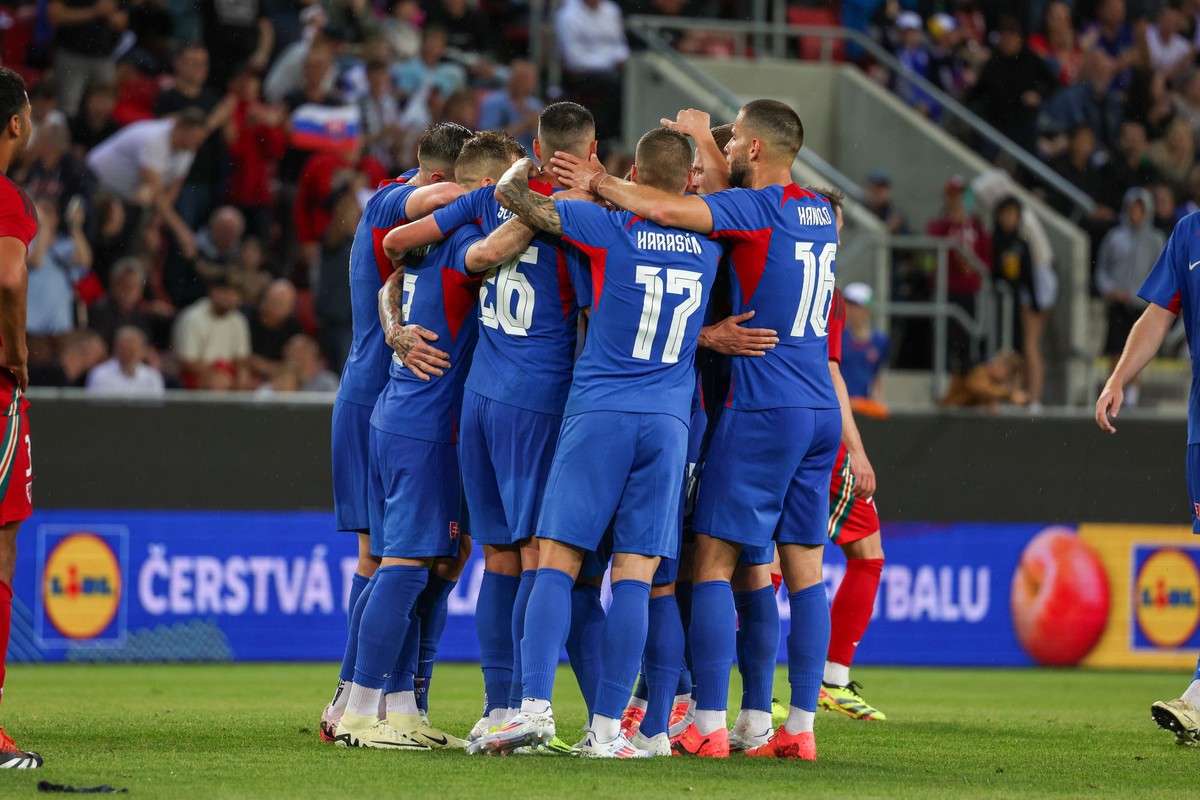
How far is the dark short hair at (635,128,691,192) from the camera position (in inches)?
263

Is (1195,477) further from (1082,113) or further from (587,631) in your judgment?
(1082,113)

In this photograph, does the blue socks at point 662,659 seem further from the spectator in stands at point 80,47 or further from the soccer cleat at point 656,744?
the spectator in stands at point 80,47

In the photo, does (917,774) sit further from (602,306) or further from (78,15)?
(78,15)

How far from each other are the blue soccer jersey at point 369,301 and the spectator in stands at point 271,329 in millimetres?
5990

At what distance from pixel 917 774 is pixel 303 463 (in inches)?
268

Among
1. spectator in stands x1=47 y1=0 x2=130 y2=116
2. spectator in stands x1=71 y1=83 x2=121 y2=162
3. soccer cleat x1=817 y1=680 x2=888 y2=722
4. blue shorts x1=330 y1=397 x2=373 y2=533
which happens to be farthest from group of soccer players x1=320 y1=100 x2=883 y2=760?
spectator in stands x1=47 y1=0 x2=130 y2=116

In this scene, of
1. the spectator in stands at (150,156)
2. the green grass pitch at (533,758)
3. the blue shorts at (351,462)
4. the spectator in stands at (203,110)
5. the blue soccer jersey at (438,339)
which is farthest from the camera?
the spectator in stands at (203,110)

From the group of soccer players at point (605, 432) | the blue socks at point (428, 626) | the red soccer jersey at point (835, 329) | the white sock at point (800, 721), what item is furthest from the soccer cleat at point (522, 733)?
the red soccer jersey at point (835, 329)

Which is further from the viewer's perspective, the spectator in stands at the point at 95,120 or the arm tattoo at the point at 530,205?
the spectator in stands at the point at 95,120

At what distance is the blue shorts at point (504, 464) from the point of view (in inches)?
264

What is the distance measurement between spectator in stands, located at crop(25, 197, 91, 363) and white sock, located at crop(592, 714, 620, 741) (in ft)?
25.1

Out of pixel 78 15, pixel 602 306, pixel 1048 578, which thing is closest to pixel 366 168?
pixel 78 15

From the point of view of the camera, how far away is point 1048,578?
13.3 meters

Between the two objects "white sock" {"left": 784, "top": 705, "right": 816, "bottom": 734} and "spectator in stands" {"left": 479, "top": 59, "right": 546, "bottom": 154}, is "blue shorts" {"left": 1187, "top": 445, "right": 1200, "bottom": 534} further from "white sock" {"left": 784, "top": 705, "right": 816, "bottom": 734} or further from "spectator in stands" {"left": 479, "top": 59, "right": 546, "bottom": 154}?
"spectator in stands" {"left": 479, "top": 59, "right": 546, "bottom": 154}
